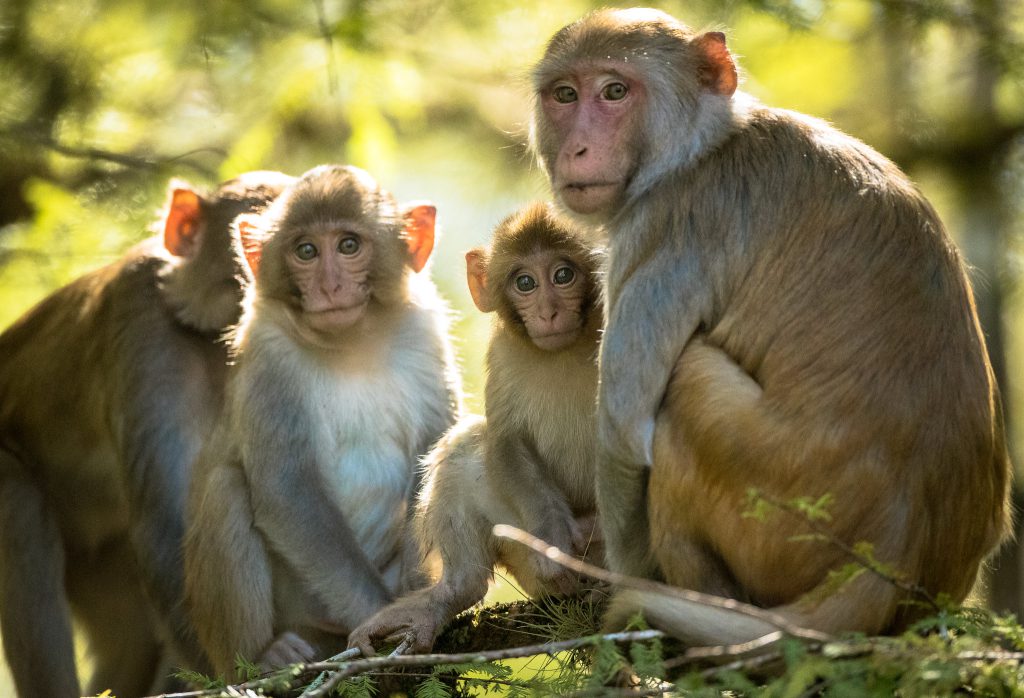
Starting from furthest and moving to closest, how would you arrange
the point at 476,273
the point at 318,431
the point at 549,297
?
the point at 318,431 → the point at 476,273 → the point at 549,297

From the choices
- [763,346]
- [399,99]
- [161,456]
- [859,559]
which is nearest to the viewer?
[859,559]

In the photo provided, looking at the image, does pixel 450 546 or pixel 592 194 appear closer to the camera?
pixel 592 194

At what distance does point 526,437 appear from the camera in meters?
6.05

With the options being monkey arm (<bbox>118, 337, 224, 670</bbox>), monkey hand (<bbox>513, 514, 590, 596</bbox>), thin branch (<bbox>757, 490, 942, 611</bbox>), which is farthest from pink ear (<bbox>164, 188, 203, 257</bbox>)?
thin branch (<bbox>757, 490, 942, 611</bbox>)

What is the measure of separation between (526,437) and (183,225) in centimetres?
332

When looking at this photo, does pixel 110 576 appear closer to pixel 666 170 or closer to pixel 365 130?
pixel 365 130

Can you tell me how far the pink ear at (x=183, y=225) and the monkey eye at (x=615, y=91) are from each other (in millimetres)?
3616

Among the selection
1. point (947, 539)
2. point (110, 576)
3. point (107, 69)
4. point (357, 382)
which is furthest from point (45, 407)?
point (947, 539)

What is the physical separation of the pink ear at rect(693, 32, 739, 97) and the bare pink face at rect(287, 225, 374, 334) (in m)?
2.00

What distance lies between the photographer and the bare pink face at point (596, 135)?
17.3ft

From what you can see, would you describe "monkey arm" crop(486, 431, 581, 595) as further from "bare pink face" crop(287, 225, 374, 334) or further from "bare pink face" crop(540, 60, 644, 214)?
"bare pink face" crop(540, 60, 644, 214)

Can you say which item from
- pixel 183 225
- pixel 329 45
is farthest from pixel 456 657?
pixel 329 45

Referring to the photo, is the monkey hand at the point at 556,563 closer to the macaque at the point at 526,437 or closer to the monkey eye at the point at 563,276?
the macaque at the point at 526,437

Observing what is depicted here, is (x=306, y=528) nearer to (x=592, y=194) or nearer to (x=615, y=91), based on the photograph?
(x=592, y=194)
